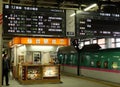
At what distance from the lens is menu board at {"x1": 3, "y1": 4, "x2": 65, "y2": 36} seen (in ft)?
31.7

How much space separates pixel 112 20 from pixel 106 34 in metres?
0.65

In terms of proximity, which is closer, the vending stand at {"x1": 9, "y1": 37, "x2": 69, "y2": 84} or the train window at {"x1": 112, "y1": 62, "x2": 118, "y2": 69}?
the vending stand at {"x1": 9, "y1": 37, "x2": 69, "y2": 84}

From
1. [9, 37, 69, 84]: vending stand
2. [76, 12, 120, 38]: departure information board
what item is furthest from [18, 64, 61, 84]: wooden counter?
[76, 12, 120, 38]: departure information board

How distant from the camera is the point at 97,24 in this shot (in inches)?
413

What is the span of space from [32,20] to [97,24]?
2.68 m

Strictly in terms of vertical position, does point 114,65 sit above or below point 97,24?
below

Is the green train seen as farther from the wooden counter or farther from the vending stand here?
the wooden counter

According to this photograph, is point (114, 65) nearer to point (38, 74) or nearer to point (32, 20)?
point (38, 74)

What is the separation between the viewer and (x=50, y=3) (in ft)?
46.9

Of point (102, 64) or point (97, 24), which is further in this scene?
point (102, 64)

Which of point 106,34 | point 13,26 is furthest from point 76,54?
point 13,26

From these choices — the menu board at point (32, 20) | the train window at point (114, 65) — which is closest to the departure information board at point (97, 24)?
the menu board at point (32, 20)

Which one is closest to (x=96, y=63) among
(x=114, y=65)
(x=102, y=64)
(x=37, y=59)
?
(x=102, y=64)

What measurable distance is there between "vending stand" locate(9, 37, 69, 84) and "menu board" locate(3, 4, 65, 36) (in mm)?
3444
